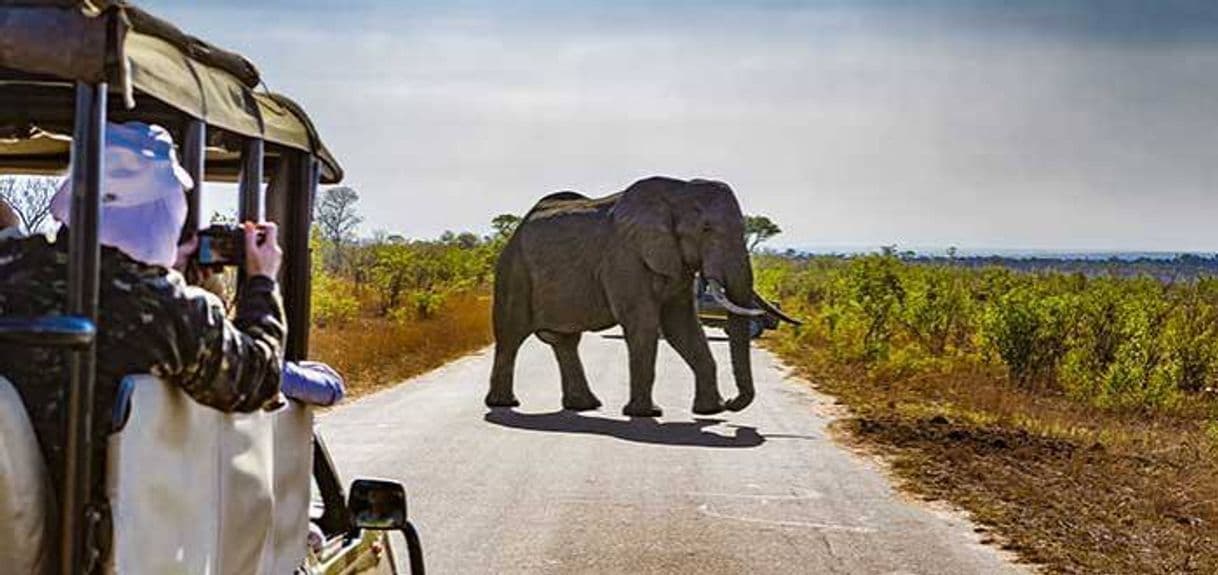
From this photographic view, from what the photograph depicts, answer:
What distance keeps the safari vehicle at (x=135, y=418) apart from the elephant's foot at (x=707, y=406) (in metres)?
14.8

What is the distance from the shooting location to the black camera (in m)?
3.85

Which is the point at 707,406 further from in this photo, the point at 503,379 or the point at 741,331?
the point at 503,379

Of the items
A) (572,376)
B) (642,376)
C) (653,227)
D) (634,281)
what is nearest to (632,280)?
(634,281)

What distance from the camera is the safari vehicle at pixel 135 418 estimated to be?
315 centimetres

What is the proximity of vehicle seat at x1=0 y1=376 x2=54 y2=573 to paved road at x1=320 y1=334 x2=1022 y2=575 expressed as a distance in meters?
6.49

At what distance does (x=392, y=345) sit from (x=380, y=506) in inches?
937

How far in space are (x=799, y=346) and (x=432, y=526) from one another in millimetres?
25808

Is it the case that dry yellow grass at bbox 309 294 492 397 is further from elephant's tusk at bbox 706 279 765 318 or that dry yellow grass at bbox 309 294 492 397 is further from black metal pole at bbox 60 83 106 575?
black metal pole at bbox 60 83 106 575

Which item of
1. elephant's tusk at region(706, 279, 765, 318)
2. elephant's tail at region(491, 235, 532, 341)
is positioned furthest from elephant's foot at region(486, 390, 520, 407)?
elephant's tusk at region(706, 279, 765, 318)

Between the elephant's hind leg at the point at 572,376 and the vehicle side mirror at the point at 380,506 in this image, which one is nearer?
the vehicle side mirror at the point at 380,506

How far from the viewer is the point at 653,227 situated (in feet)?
65.5

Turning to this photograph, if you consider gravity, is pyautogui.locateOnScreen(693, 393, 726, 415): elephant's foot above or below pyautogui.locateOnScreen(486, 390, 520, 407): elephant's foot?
above

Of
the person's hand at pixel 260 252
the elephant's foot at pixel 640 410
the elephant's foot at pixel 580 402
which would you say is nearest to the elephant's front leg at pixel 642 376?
the elephant's foot at pixel 640 410

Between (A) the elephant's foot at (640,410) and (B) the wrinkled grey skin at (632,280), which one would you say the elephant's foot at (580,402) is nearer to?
(B) the wrinkled grey skin at (632,280)
